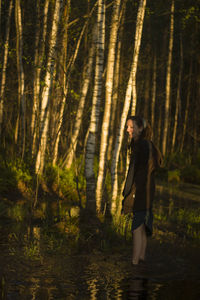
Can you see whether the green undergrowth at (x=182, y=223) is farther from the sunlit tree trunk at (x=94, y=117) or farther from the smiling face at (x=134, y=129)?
the smiling face at (x=134, y=129)

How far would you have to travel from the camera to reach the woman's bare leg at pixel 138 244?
7461 mm

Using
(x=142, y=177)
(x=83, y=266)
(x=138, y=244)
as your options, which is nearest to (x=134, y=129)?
(x=142, y=177)

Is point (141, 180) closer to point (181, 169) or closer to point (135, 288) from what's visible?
point (135, 288)

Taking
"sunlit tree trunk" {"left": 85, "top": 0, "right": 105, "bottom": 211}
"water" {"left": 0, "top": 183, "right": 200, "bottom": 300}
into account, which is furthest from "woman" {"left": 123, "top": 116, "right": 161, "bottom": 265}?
"sunlit tree trunk" {"left": 85, "top": 0, "right": 105, "bottom": 211}

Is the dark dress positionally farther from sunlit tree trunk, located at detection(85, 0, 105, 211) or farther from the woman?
sunlit tree trunk, located at detection(85, 0, 105, 211)

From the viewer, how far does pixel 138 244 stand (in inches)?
294

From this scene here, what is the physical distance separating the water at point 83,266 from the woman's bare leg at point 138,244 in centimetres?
15

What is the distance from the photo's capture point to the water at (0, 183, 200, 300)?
604 cm

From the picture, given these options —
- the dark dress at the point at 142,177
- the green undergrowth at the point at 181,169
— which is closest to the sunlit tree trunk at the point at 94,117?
the dark dress at the point at 142,177

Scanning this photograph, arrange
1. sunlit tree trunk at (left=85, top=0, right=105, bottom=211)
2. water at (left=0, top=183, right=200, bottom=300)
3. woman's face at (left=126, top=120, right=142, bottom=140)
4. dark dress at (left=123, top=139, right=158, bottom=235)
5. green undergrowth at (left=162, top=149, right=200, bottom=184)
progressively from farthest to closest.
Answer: green undergrowth at (left=162, top=149, right=200, bottom=184) → sunlit tree trunk at (left=85, top=0, right=105, bottom=211) → woman's face at (left=126, top=120, right=142, bottom=140) → dark dress at (left=123, top=139, right=158, bottom=235) → water at (left=0, top=183, right=200, bottom=300)

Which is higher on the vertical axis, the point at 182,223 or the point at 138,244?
the point at 138,244

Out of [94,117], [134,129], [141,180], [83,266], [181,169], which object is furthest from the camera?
[181,169]

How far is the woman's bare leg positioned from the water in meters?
0.15

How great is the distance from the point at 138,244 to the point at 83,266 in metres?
0.86
